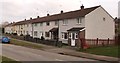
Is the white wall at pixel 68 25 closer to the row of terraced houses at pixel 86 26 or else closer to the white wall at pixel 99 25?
the row of terraced houses at pixel 86 26

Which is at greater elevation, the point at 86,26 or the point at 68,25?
the point at 68,25

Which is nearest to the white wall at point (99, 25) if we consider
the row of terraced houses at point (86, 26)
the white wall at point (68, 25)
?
Result: the row of terraced houses at point (86, 26)

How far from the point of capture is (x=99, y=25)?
43438 millimetres

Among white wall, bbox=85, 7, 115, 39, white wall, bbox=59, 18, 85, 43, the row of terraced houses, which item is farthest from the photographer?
white wall, bbox=59, 18, 85, 43

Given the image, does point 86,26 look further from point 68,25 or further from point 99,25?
point 68,25

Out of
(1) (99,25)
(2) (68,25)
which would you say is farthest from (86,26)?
(2) (68,25)

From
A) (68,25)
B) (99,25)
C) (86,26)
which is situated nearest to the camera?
(86,26)

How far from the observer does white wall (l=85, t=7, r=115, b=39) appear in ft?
137

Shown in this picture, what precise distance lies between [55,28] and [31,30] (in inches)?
787

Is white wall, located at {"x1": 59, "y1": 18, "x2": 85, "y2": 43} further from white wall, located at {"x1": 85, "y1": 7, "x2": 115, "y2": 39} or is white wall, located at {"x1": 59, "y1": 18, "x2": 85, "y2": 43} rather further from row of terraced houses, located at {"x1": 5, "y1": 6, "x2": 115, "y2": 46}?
white wall, located at {"x1": 85, "y1": 7, "x2": 115, "y2": 39}

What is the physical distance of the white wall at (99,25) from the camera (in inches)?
1642

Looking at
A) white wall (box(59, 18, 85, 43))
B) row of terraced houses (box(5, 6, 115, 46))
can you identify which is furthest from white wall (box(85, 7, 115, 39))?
white wall (box(59, 18, 85, 43))

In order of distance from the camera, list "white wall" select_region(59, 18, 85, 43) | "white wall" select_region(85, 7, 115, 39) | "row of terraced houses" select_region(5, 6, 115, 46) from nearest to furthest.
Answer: "row of terraced houses" select_region(5, 6, 115, 46), "white wall" select_region(85, 7, 115, 39), "white wall" select_region(59, 18, 85, 43)

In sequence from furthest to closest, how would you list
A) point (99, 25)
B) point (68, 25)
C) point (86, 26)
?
point (68, 25)
point (99, 25)
point (86, 26)
